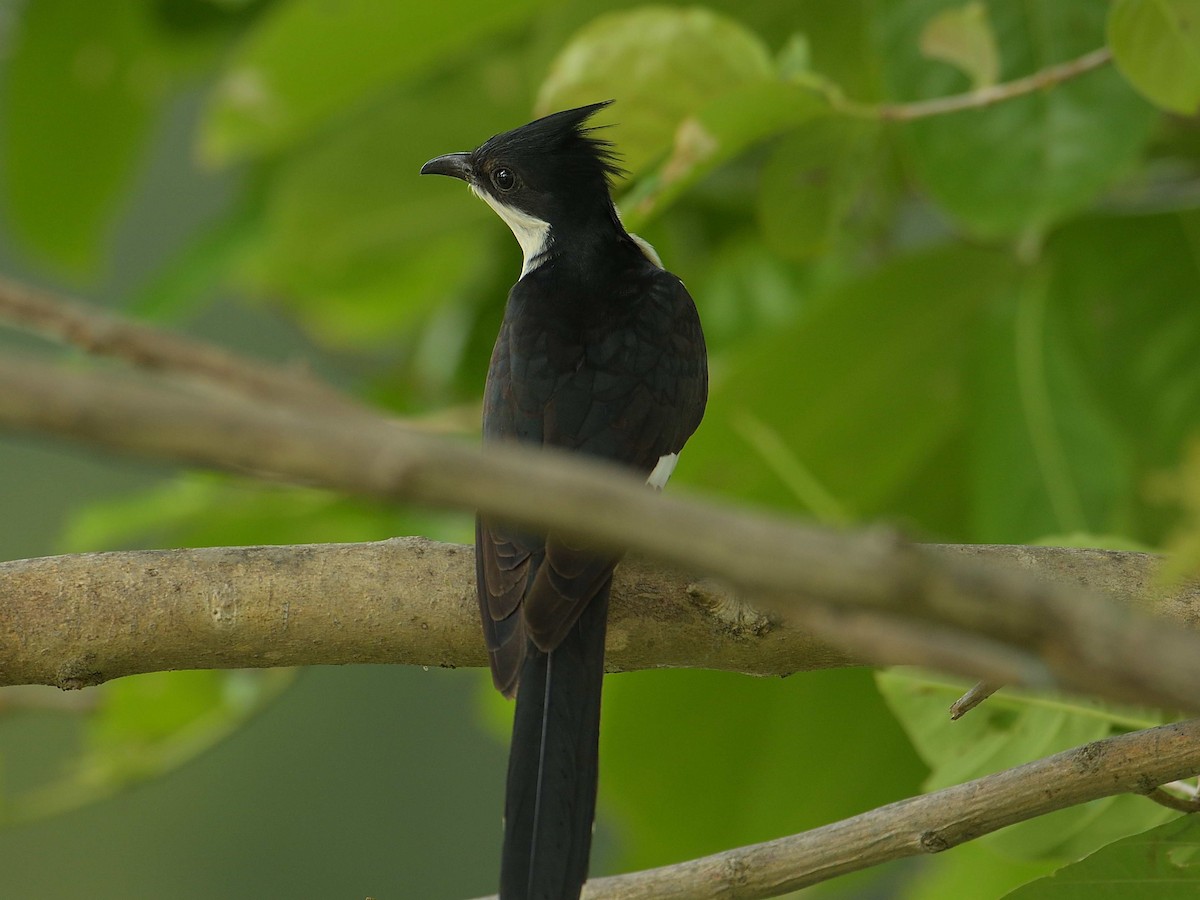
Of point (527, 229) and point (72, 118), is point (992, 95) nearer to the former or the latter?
point (527, 229)

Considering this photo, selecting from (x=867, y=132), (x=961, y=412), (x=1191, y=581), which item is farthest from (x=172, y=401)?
(x=961, y=412)

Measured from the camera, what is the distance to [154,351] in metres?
0.64

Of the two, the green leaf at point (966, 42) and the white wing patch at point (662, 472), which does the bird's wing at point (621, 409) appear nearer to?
the white wing patch at point (662, 472)

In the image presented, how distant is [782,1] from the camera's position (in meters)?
2.97

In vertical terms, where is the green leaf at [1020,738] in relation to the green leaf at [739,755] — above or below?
below

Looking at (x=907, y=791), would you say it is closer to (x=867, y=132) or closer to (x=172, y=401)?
(x=867, y=132)

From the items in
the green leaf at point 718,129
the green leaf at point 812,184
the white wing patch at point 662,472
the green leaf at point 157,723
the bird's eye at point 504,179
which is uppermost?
the bird's eye at point 504,179

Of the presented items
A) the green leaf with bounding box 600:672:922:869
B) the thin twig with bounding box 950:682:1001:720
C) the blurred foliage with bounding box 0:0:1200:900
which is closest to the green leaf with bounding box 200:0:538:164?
the blurred foliage with bounding box 0:0:1200:900

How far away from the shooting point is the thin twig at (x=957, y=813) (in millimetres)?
1398

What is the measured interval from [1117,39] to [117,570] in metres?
1.64

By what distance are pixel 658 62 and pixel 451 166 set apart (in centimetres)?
81

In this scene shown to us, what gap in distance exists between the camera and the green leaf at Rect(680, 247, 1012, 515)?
2.53 metres

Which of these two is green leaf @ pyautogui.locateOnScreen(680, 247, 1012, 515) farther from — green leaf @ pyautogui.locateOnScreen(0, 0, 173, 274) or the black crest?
green leaf @ pyautogui.locateOnScreen(0, 0, 173, 274)

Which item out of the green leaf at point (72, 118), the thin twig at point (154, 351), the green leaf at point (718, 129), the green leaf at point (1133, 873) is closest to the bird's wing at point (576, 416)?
the green leaf at point (718, 129)
